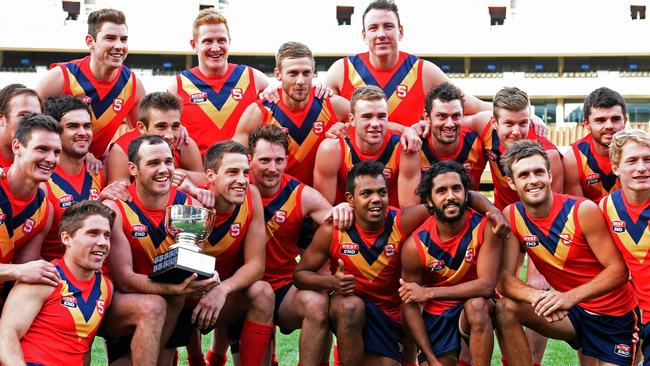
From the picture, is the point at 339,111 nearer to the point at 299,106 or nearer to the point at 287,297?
the point at 299,106

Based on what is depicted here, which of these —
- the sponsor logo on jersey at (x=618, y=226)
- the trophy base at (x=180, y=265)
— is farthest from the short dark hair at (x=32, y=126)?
the sponsor logo on jersey at (x=618, y=226)

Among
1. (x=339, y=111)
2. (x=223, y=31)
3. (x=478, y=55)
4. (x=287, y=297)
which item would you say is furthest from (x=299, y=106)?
(x=478, y=55)

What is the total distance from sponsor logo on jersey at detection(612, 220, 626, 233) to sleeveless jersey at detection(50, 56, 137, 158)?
3.88 metres

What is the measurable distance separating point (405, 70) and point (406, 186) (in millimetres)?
1329

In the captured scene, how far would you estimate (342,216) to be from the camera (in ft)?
21.1

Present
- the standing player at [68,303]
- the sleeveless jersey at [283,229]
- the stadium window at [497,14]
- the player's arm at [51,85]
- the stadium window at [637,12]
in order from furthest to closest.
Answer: the stadium window at [497,14] < the stadium window at [637,12] < the player's arm at [51,85] < the sleeveless jersey at [283,229] < the standing player at [68,303]

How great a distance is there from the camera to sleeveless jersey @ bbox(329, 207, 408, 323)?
661 cm

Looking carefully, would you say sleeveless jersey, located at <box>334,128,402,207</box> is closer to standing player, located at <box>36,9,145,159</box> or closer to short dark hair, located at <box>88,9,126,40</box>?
standing player, located at <box>36,9,145,159</box>

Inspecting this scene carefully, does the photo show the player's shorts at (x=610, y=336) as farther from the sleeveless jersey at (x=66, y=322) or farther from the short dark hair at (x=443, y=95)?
the sleeveless jersey at (x=66, y=322)

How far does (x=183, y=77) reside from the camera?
774cm

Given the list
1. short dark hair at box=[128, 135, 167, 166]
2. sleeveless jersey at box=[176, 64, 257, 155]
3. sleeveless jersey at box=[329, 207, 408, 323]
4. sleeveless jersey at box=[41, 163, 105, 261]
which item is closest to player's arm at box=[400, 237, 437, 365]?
sleeveless jersey at box=[329, 207, 408, 323]

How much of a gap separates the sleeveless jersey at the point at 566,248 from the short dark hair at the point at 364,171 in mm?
981

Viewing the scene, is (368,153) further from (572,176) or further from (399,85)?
(572,176)

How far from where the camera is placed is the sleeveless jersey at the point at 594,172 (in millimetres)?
6973
